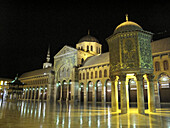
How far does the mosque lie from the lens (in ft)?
44.8

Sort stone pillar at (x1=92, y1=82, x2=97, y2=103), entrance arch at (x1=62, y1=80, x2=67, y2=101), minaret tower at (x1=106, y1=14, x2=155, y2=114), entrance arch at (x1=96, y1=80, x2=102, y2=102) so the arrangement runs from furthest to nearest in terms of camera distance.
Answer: entrance arch at (x1=62, y1=80, x2=67, y2=101) < entrance arch at (x1=96, y1=80, x2=102, y2=102) < stone pillar at (x1=92, y1=82, x2=97, y2=103) < minaret tower at (x1=106, y1=14, x2=155, y2=114)

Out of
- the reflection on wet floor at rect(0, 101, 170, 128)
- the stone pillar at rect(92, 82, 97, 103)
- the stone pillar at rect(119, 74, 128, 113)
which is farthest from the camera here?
the stone pillar at rect(92, 82, 97, 103)

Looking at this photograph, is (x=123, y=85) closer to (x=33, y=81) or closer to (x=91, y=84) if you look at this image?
(x=91, y=84)

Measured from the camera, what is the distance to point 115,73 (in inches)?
573

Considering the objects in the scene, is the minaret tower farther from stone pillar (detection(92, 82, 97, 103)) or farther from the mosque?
stone pillar (detection(92, 82, 97, 103))

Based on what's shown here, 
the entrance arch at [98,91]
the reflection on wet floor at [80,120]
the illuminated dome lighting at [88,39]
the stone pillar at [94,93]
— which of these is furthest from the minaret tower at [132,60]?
the illuminated dome lighting at [88,39]

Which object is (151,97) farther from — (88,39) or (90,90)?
(88,39)

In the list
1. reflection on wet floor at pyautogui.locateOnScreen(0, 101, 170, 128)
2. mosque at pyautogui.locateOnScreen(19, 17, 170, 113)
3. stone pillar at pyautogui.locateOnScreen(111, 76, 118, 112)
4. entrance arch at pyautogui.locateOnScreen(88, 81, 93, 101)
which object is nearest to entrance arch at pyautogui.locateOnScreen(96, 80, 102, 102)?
mosque at pyautogui.locateOnScreen(19, 17, 170, 113)

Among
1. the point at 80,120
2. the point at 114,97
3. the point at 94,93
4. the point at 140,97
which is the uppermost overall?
the point at 140,97

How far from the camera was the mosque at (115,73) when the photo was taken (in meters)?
13.7

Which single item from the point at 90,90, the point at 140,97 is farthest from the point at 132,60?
the point at 90,90

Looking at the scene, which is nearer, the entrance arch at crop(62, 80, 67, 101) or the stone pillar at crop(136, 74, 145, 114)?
the stone pillar at crop(136, 74, 145, 114)

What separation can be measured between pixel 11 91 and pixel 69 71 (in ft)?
56.6

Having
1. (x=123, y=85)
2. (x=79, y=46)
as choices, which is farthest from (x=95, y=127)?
(x=79, y=46)
